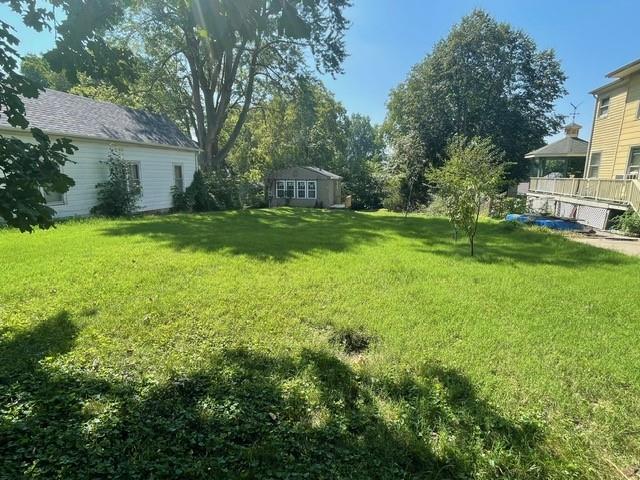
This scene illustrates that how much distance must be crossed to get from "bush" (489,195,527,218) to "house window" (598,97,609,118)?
16.9 ft

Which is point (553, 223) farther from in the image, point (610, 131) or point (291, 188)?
point (291, 188)

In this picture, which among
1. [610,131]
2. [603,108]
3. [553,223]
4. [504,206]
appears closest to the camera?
[553,223]

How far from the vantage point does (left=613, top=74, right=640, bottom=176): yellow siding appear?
13805 mm

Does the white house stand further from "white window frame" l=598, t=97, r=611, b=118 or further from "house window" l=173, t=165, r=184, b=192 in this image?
"white window frame" l=598, t=97, r=611, b=118

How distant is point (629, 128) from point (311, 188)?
19.4m

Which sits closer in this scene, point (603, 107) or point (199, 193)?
point (603, 107)

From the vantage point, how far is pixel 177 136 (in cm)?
1795

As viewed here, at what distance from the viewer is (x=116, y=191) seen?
13023 millimetres

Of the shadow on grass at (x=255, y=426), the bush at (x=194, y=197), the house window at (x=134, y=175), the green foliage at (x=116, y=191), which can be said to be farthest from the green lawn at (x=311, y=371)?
the bush at (x=194, y=197)

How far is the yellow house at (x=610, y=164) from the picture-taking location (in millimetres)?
12547

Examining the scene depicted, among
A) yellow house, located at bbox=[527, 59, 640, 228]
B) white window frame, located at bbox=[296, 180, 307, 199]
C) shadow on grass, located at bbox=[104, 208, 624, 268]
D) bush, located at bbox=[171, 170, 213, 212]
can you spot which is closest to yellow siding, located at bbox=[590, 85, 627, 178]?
yellow house, located at bbox=[527, 59, 640, 228]

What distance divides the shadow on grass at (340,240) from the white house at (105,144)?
281 cm

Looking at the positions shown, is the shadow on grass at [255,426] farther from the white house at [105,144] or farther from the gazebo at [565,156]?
the gazebo at [565,156]

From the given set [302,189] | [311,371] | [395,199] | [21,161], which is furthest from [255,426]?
[302,189]
